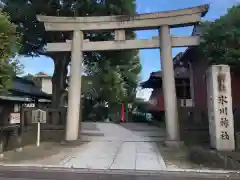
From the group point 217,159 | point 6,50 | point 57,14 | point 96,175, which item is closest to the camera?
point 96,175

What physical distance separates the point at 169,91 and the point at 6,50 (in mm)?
7206

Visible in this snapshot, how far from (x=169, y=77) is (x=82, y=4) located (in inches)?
396

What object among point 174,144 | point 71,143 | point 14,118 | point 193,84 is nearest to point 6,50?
point 14,118

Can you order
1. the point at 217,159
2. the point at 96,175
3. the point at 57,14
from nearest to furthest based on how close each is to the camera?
the point at 96,175
the point at 217,159
the point at 57,14

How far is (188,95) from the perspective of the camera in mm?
23281

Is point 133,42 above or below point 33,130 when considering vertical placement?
above

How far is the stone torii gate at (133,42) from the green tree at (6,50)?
12.1ft

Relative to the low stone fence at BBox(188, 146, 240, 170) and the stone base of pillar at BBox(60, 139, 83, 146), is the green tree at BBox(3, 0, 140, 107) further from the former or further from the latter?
the low stone fence at BBox(188, 146, 240, 170)

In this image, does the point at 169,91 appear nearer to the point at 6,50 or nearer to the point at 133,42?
the point at 133,42

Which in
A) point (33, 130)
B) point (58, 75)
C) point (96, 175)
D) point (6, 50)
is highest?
point (58, 75)

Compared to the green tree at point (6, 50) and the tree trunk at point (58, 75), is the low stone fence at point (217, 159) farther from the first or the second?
the tree trunk at point (58, 75)

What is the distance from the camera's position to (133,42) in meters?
13.1

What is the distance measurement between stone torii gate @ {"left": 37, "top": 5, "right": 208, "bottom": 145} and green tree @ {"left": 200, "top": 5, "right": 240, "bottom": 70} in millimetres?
1126

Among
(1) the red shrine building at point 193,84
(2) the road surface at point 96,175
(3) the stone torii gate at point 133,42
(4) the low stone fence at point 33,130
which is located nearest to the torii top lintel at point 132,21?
(3) the stone torii gate at point 133,42
